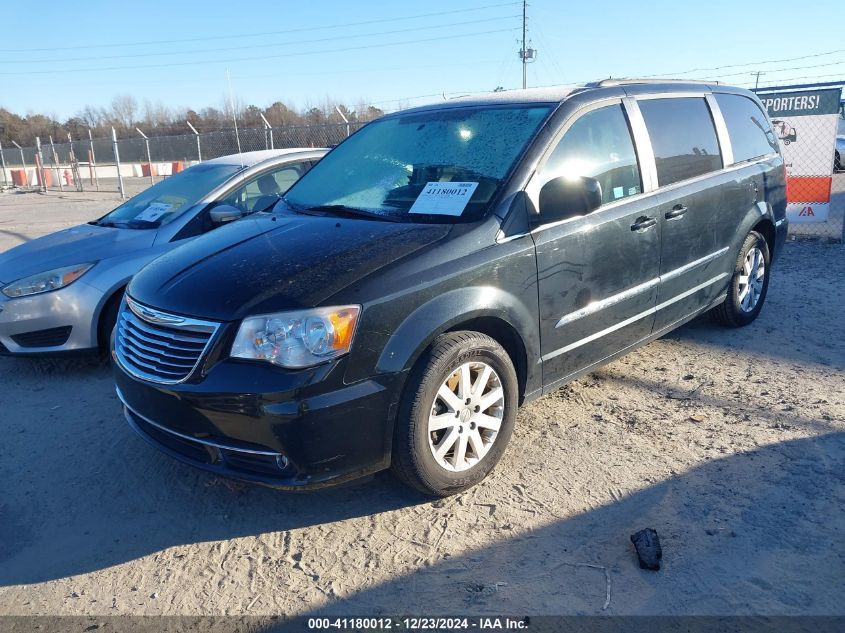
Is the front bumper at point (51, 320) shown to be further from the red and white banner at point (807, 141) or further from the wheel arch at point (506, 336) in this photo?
the red and white banner at point (807, 141)

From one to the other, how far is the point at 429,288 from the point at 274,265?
28.8 inches

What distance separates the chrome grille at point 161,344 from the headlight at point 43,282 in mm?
1771

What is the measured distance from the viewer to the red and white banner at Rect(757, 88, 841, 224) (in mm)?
8570

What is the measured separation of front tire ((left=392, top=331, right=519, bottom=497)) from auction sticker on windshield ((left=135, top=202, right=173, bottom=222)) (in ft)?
11.3

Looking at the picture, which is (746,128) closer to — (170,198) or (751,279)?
(751,279)

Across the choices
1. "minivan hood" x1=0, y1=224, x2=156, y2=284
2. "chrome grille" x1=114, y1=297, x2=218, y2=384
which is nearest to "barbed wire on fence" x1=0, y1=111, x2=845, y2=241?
"minivan hood" x1=0, y1=224, x2=156, y2=284

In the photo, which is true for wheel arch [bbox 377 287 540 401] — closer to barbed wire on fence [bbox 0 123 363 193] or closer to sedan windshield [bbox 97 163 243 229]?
sedan windshield [bbox 97 163 243 229]

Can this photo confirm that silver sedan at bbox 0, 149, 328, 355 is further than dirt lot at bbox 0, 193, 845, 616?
Yes

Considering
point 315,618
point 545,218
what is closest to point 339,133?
point 545,218

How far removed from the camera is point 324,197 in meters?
3.96

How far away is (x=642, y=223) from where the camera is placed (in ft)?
12.6

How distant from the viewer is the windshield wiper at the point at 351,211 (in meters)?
3.44

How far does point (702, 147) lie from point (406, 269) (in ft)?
9.12

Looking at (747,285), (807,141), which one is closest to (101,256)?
(747,285)
